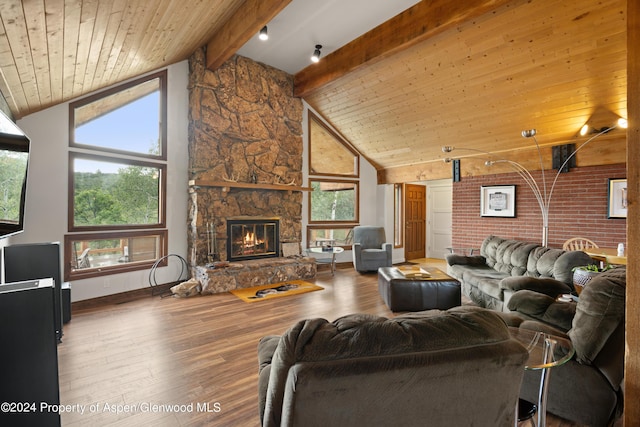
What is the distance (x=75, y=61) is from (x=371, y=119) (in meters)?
4.74

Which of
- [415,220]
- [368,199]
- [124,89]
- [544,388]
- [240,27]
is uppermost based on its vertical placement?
[240,27]

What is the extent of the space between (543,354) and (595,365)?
526 mm

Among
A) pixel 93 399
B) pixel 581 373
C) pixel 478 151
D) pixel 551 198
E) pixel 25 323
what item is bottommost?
pixel 93 399

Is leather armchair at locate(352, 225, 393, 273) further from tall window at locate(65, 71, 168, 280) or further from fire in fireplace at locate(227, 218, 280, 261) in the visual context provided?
tall window at locate(65, 71, 168, 280)

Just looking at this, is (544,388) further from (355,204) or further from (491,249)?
(355,204)

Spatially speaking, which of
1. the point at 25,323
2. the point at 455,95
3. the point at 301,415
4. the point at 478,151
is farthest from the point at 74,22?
the point at 478,151

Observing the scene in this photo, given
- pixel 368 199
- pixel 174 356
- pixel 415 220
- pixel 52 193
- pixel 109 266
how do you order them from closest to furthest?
pixel 174 356 → pixel 52 193 → pixel 109 266 → pixel 368 199 → pixel 415 220

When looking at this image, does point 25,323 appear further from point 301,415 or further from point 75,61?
point 75,61

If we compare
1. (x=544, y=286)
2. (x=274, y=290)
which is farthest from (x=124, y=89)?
(x=544, y=286)

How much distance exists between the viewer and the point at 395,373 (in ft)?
2.92

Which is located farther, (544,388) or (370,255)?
(370,255)

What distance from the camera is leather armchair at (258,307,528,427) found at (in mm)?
860

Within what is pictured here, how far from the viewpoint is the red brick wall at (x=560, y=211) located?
15.4 feet

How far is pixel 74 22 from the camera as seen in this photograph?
2.43 metres
